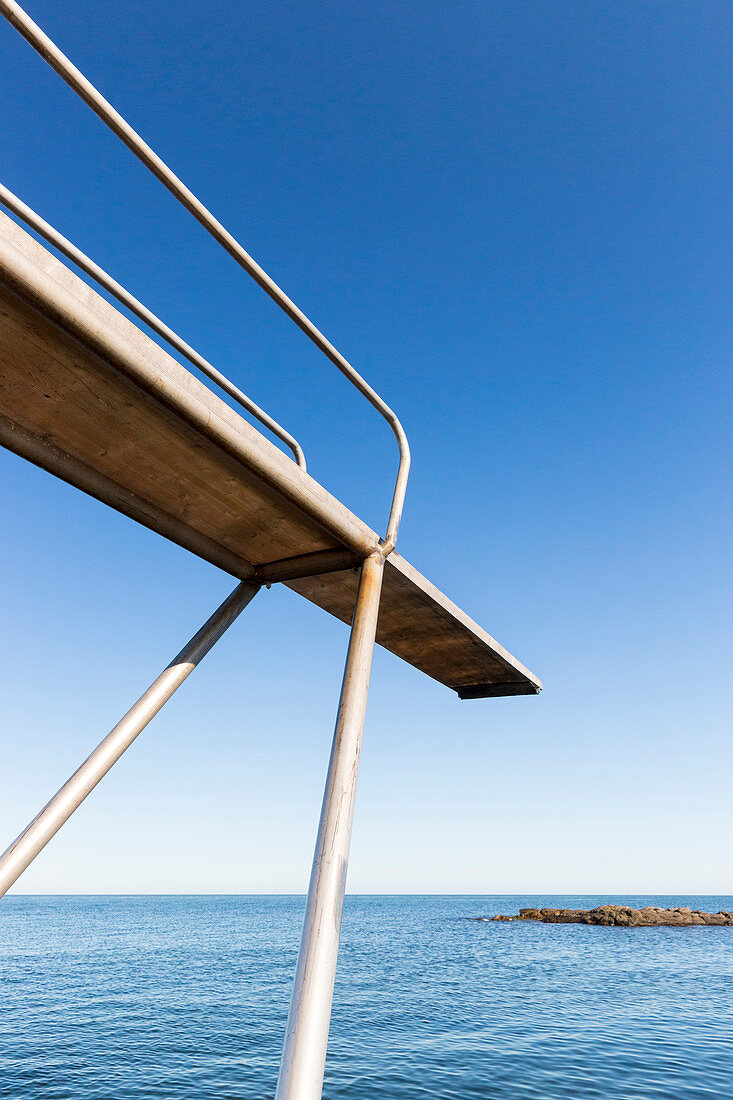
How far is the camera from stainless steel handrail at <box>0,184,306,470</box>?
2877 millimetres

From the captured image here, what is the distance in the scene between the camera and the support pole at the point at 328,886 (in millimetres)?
2475

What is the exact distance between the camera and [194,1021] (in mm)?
20594

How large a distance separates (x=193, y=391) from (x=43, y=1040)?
23.0 metres

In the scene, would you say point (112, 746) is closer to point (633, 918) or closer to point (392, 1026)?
point (392, 1026)

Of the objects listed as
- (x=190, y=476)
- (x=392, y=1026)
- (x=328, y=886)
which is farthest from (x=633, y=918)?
(x=190, y=476)

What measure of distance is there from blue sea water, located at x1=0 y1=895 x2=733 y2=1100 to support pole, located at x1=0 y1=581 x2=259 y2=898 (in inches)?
508

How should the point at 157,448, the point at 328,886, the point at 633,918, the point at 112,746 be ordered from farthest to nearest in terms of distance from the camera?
the point at 633,918, the point at 112,746, the point at 157,448, the point at 328,886

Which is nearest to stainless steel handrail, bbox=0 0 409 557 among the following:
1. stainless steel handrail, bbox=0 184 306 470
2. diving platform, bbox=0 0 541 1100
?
diving platform, bbox=0 0 541 1100

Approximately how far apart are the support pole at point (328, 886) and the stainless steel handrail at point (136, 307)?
3.78ft

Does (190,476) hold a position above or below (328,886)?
above

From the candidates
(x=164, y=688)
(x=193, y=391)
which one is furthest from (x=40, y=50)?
(x=164, y=688)

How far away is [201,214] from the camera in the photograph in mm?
3213

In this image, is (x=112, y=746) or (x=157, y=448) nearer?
(x=157, y=448)

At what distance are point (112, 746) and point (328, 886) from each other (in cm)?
150
